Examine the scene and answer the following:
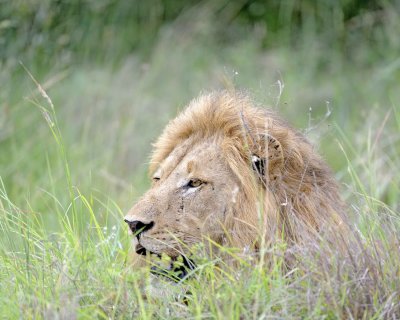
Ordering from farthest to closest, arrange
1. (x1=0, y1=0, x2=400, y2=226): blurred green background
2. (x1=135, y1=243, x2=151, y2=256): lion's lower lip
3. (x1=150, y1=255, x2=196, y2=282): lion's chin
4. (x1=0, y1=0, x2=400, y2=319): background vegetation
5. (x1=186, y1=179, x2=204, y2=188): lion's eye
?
(x1=0, y1=0, x2=400, y2=226): blurred green background → (x1=186, y1=179, x2=204, y2=188): lion's eye → (x1=135, y1=243, x2=151, y2=256): lion's lower lip → (x1=150, y1=255, x2=196, y2=282): lion's chin → (x1=0, y1=0, x2=400, y2=319): background vegetation

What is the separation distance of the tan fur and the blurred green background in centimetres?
100

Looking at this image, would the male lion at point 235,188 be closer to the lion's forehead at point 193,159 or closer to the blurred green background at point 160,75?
the lion's forehead at point 193,159

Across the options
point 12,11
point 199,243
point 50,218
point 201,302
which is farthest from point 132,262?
point 12,11

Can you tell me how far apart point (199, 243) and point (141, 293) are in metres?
0.33

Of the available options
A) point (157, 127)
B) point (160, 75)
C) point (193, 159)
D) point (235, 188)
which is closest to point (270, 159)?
point (235, 188)

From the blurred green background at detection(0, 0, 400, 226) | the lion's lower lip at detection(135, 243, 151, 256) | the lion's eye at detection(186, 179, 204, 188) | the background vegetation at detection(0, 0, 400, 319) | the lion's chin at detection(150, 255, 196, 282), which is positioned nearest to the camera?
the background vegetation at detection(0, 0, 400, 319)

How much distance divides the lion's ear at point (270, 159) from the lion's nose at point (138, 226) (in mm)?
527

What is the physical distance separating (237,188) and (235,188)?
0.14 metres

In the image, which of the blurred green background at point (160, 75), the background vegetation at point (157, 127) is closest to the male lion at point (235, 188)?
the background vegetation at point (157, 127)

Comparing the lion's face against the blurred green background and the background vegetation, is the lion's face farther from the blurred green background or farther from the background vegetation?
the blurred green background

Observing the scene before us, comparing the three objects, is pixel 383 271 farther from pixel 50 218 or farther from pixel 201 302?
pixel 50 218

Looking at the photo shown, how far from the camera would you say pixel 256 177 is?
4254mm

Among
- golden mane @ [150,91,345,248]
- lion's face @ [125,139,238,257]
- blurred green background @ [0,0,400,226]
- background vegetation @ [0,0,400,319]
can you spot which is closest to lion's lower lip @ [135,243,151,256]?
lion's face @ [125,139,238,257]

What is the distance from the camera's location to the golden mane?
13.4ft
